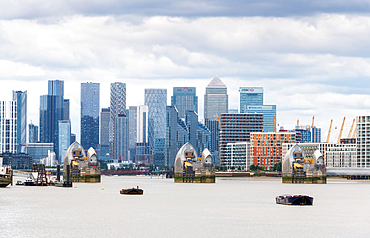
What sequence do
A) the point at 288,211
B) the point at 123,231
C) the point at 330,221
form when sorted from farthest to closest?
the point at 288,211 → the point at 330,221 → the point at 123,231

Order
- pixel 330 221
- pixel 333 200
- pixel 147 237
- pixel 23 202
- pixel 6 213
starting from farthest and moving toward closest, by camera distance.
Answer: pixel 333 200 < pixel 23 202 < pixel 6 213 < pixel 330 221 < pixel 147 237

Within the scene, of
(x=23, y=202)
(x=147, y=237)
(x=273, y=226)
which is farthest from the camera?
(x=23, y=202)

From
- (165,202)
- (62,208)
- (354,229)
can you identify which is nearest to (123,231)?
(354,229)

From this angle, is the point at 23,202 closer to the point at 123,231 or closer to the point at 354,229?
the point at 123,231

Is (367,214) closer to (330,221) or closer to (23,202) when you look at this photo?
(330,221)

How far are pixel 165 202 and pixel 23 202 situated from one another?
29050mm

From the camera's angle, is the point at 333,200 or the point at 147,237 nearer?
the point at 147,237

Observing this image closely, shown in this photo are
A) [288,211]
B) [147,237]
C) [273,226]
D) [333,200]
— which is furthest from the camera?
[333,200]

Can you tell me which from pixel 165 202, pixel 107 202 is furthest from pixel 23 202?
pixel 165 202

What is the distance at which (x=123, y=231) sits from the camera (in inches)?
3452

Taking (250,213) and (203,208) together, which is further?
(203,208)

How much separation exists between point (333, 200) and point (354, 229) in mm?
62172

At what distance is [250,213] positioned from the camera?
115 metres

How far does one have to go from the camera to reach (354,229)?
3605 inches
